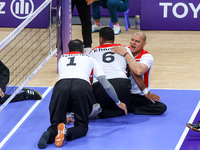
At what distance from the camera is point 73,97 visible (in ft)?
24.2

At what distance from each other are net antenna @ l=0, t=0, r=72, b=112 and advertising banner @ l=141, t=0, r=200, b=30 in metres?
3.12

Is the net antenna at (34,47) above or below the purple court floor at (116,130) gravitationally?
above

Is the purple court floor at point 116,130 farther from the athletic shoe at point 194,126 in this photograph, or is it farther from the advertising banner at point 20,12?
the advertising banner at point 20,12

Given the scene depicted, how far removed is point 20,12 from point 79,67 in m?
8.22

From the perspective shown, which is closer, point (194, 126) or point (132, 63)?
point (194, 126)

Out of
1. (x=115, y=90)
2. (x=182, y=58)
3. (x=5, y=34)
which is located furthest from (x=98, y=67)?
(x=5, y=34)

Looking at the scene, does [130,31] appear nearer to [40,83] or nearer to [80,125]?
[40,83]

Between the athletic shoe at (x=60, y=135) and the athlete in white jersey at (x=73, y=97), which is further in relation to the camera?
the athlete in white jersey at (x=73, y=97)

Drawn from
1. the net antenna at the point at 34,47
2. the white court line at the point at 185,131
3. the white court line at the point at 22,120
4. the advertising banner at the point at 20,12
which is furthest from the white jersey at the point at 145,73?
the advertising banner at the point at 20,12

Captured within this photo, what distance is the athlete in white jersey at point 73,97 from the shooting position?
7.26 m

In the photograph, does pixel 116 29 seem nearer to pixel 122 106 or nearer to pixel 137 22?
pixel 137 22

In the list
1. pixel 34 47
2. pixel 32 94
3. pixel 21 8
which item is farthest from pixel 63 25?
pixel 21 8

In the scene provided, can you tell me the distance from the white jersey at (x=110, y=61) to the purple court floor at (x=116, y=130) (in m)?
0.75

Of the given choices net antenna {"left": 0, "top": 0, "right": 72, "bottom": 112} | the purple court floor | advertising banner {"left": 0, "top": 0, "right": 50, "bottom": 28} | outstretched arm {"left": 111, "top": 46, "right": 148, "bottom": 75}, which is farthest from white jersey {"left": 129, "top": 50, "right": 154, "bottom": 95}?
advertising banner {"left": 0, "top": 0, "right": 50, "bottom": 28}
